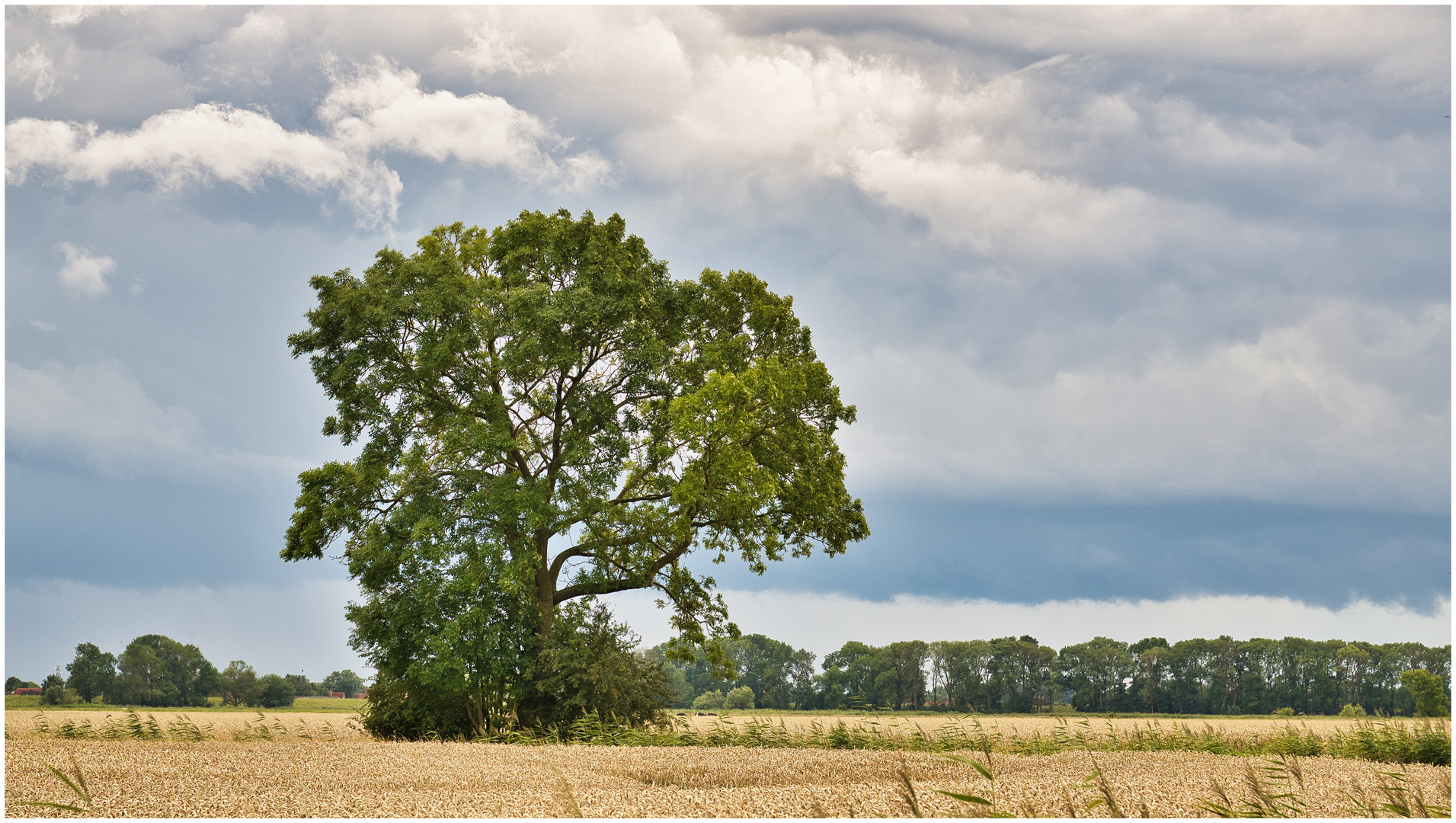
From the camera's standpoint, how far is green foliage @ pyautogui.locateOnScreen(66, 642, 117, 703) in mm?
43906

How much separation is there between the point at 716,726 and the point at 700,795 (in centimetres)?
908

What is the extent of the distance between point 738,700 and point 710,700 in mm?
1903

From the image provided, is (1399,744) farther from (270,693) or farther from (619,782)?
(270,693)

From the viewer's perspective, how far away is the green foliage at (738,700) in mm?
53656

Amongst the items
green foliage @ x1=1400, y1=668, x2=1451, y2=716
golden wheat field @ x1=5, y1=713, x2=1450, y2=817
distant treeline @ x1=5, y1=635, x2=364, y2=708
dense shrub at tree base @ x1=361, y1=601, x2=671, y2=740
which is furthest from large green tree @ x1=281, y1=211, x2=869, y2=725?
distant treeline @ x1=5, y1=635, x2=364, y2=708

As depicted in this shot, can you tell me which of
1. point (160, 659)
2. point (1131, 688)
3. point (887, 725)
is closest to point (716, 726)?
point (887, 725)

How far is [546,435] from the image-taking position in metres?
21.8

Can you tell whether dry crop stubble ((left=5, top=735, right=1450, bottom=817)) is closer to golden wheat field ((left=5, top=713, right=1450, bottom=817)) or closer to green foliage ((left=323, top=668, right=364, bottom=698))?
golden wheat field ((left=5, top=713, right=1450, bottom=817))

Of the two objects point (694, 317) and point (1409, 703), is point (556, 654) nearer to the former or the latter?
point (694, 317)

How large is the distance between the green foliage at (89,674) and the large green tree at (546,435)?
33.3 meters

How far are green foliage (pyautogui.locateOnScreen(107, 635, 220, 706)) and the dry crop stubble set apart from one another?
41296 millimetres

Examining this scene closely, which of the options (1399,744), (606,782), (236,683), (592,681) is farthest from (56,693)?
(1399,744)

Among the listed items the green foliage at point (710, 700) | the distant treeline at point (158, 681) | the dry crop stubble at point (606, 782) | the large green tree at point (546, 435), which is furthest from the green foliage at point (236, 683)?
the dry crop stubble at point (606, 782)

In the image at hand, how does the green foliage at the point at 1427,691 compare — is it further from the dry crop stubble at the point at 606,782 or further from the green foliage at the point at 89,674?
the green foliage at the point at 89,674
